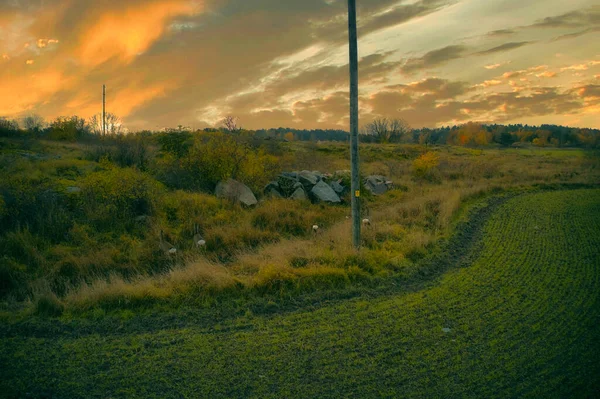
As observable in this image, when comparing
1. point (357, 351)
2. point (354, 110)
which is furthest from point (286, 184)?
point (357, 351)

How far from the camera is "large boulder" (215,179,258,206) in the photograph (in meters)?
16.2

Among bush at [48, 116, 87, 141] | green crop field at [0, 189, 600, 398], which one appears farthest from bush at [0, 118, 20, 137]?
green crop field at [0, 189, 600, 398]

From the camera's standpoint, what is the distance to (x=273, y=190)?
59.4ft

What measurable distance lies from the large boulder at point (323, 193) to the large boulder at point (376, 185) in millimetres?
4335

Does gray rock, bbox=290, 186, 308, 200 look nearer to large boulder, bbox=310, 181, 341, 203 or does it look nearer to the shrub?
large boulder, bbox=310, 181, 341, 203

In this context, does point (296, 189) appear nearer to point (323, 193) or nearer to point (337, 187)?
point (323, 193)

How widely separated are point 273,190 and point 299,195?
52.4 inches

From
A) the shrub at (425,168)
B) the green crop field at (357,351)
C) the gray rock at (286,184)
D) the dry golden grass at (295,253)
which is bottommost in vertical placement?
the green crop field at (357,351)

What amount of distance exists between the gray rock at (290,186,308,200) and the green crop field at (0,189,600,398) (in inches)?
401

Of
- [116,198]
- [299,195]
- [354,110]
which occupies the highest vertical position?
[354,110]

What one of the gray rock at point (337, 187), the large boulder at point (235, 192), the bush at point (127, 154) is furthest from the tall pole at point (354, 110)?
the bush at point (127, 154)

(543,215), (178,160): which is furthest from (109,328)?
(543,215)

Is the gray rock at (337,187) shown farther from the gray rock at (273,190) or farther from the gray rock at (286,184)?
the gray rock at (273,190)

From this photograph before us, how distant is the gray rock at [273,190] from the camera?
701 inches
